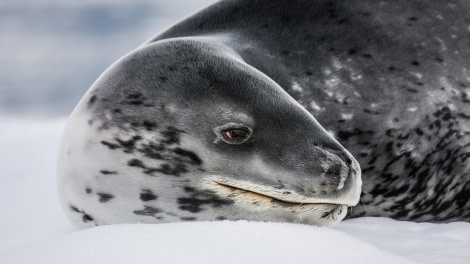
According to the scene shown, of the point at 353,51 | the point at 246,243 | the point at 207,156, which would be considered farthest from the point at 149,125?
the point at 353,51

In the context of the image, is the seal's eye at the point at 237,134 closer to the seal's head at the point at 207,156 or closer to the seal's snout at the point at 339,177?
the seal's head at the point at 207,156

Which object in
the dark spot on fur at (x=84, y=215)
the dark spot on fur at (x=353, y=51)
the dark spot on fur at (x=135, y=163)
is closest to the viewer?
the dark spot on fur at (x=135, y=163)

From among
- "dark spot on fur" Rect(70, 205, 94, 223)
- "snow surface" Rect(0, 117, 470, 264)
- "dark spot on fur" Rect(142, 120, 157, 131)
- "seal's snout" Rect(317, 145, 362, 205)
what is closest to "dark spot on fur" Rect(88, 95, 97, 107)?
"dark spot on fur" Rect(142, 120, 157, 131)

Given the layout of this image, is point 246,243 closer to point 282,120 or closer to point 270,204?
point 270,204

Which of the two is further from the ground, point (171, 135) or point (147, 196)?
point (171, 135)

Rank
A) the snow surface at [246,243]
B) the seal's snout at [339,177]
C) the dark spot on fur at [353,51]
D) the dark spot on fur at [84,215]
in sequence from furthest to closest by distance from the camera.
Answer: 1. the dark spot on fur at [353,51]
2. the dark spot on fur at [84,215]
3. the seal's snout at [339,177]
4. the snow surface at [246,243]

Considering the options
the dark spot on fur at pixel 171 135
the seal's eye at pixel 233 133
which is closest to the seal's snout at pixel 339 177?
the seal's eye at pixel 233 133

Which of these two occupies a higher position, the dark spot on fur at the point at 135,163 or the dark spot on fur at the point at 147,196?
the dark spot on fur at the point at 135,163

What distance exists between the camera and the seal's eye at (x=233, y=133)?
2.16 metres

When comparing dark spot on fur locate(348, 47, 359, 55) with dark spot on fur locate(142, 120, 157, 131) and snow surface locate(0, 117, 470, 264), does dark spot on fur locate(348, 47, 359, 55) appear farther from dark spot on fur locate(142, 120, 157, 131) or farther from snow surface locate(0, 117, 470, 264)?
dark spot on fur locate(142, 120, 157, 131)

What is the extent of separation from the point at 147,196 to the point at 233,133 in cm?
36

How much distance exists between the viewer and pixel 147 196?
219 centimetres

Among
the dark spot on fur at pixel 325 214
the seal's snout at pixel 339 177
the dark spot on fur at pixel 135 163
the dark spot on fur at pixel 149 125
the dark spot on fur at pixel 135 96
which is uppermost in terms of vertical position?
the dark spot on fur at pixel 135 96

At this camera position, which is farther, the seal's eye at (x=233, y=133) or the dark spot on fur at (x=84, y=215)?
the dark spot on fur at (x=84, y=215)
